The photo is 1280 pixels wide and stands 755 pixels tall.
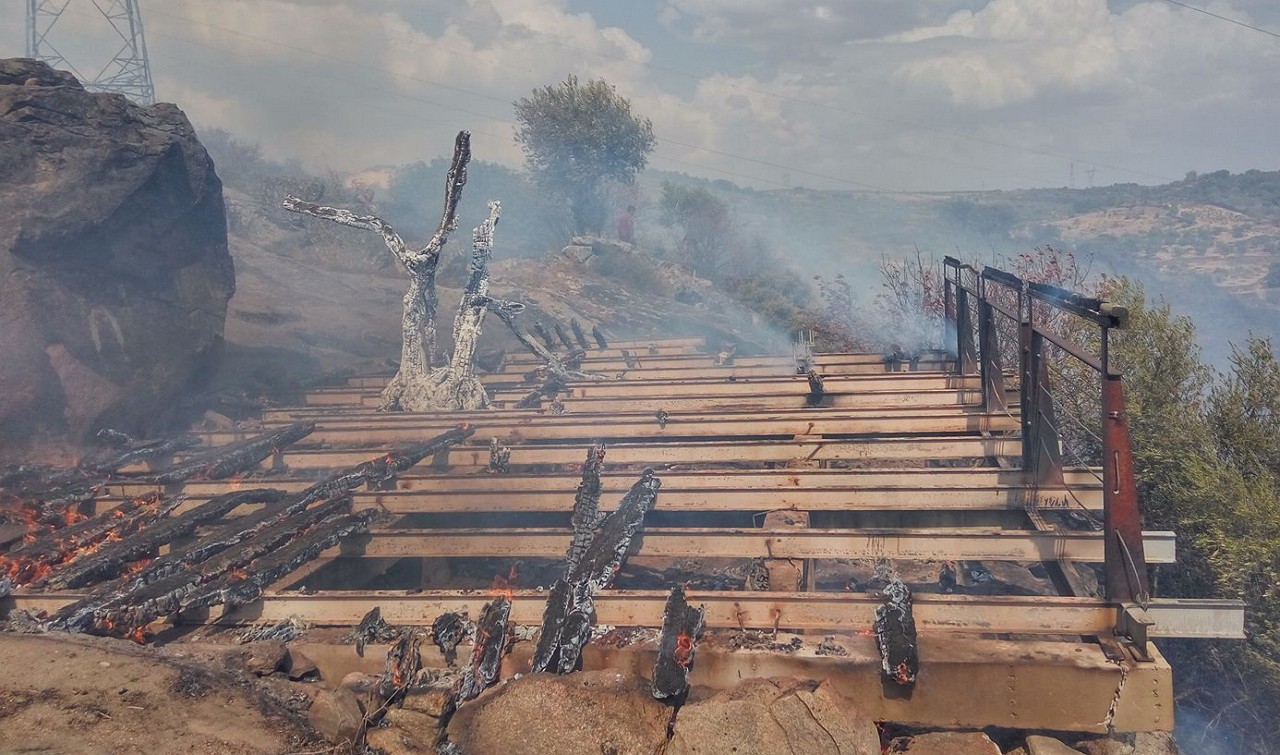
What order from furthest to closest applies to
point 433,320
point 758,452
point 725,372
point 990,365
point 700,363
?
point 700,363 < point 725,372 < point 433,320 < point 990,365 < point 758,452

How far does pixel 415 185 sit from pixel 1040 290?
6621 centimetres

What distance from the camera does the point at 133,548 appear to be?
546 centimetres

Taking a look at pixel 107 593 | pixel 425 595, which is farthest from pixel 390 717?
pixel 107 593

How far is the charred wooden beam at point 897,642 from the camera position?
3635 mm

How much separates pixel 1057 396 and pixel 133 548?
9740mm

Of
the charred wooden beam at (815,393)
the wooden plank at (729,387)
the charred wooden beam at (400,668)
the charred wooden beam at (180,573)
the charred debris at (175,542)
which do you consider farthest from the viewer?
the wooden plank at (729,387)

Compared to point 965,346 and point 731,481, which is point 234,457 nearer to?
point 731,481

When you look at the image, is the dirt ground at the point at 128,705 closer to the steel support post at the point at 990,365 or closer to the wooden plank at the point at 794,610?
the wooden plank at the point at 794,610

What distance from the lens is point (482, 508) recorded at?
6.52 metres

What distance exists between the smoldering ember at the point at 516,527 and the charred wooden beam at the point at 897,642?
2cm

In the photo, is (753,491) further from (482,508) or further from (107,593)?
(107,593)

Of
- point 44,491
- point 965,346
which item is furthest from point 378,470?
point 965,346

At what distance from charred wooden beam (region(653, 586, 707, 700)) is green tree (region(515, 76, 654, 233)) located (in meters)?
40.2

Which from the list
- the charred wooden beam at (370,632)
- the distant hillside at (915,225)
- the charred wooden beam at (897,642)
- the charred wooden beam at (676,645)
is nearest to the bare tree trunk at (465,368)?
the charred wooden beam at (370,632)
